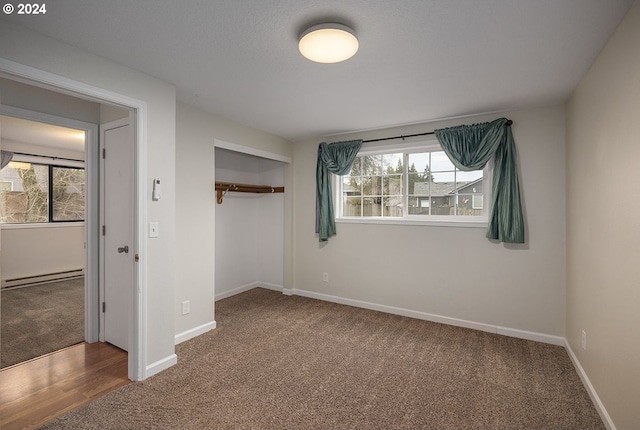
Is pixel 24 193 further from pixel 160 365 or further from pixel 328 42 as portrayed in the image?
pixel 328 42

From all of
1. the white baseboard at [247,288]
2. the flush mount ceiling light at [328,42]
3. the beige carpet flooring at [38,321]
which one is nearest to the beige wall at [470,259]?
the white baseboard at [247,288]

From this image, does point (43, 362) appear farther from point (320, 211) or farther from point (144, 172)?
point (320, 211)

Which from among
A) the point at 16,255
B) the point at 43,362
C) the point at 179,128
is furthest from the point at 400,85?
the point at 16,255

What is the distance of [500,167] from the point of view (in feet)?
10.5

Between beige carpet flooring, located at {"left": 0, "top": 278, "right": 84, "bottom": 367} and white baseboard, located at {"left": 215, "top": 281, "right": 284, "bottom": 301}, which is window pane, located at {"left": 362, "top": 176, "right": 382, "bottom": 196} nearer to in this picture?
white baseboard, located at {"left": 215, "top": 281, "right": 284, "bottom": 301}

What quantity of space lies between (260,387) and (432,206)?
273cm

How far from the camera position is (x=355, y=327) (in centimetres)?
349

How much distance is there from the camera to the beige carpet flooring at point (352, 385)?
6.39 feet

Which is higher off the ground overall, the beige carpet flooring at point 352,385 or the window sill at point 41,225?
the window sill at point 41,225

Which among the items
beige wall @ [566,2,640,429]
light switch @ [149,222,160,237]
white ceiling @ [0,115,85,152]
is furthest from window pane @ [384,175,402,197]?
white ceiling @ [0,115,85,152]

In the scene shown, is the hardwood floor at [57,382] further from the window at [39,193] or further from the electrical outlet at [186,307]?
the window at [39,193]

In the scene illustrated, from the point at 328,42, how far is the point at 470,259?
2.76 m

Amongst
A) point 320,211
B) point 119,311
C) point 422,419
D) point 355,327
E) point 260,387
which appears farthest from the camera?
point 320,211

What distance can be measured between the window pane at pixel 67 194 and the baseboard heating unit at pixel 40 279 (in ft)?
3.23
